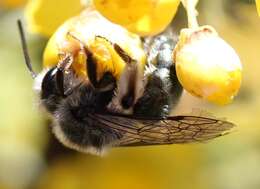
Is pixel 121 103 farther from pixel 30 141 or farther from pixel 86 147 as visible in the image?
pixel 30 141

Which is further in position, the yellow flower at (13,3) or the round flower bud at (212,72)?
the yellow flower at (13,3)

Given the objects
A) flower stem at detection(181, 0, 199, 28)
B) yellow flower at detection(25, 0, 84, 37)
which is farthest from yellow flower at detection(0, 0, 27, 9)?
flower stem at detection(181, 0, 199, 28)

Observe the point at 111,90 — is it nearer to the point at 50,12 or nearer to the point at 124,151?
the point at 50,12

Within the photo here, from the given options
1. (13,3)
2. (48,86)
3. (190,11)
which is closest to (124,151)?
(13,3)

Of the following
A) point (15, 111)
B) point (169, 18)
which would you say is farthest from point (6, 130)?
point (169, 18)

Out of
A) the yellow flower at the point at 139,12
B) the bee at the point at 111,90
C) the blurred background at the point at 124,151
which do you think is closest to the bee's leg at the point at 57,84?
the bee at the point at 111,90

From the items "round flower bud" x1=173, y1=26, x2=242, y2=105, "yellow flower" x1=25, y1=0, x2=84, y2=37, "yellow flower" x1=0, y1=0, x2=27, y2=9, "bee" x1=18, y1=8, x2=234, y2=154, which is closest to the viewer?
"round flower bud" x1=173, y1=26, x2=242, y2=105

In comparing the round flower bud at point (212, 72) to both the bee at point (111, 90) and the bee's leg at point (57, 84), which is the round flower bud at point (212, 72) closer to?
the bee at point (111, 90)

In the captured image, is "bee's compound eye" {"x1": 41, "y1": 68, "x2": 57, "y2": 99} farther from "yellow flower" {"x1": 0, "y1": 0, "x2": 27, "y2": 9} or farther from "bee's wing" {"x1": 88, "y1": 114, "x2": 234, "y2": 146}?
"yellow flower" {"x1": 0, "y1": 0, "x2": 27, "y2": 9}
